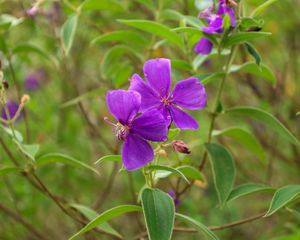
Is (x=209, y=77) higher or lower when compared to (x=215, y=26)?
lower

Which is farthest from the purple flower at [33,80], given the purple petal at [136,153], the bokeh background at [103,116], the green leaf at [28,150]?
the purple petal at [136,153]

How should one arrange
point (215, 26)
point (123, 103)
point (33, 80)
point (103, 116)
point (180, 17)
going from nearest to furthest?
point (123, 103), point (215, 26), point (180, 17), point (103, 116), point (33, 80)

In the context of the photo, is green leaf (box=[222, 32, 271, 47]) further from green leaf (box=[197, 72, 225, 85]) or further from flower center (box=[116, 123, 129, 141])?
flower center (box=[116, 123, 129, 141])

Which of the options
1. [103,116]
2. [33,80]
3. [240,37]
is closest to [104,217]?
[240,37]

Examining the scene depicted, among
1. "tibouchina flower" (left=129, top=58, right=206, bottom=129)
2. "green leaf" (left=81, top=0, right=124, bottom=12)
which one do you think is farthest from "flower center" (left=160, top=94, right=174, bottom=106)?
"green leaf" (left=81, top=0, right=124, bottom=12)

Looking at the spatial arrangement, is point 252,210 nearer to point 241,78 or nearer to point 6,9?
point 241,78

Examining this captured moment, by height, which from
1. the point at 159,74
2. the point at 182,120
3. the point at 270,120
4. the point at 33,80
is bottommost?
the point at 33,80

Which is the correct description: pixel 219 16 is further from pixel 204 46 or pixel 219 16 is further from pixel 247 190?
pixel 247 190
